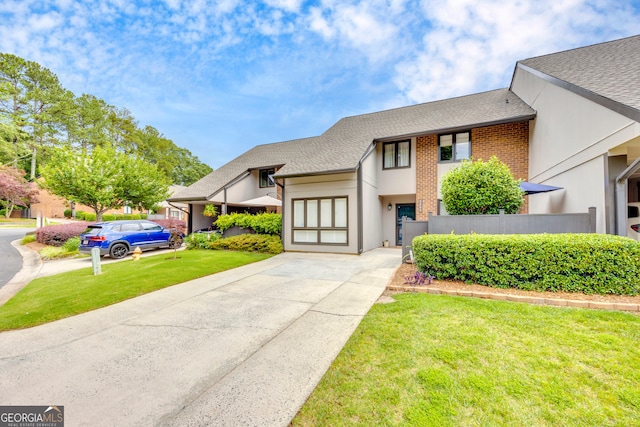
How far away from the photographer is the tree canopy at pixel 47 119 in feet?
87.5

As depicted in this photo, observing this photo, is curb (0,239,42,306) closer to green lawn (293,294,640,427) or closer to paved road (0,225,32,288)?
paved road (0,225,32,288)

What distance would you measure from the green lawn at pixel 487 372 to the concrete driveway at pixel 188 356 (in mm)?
399

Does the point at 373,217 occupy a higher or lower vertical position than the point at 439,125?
lower

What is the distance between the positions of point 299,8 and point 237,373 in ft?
45.0

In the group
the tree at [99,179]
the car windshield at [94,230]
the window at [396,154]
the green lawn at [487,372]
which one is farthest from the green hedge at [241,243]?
the green lawn at [487,372]

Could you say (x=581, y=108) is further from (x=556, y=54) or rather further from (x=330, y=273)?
(x=330, y=273)

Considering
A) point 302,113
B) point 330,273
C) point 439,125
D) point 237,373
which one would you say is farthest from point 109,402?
point 302,113

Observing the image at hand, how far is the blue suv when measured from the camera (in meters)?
10.3

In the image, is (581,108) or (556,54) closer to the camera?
(581,108)

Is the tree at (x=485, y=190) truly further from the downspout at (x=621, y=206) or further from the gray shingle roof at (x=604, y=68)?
the gray shingle roof at (x=604, y=68)

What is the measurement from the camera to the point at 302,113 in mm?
28312

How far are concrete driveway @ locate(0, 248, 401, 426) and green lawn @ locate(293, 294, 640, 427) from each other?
399 mm

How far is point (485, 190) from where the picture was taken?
6.91m

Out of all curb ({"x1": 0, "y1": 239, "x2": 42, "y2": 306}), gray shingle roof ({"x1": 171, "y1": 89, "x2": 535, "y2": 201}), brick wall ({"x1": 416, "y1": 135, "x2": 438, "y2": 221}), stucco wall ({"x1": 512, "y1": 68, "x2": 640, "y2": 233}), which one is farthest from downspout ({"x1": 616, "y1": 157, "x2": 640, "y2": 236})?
curb ({"x1": 0, "y1": 239, "x2": 42, "y2": 306})
